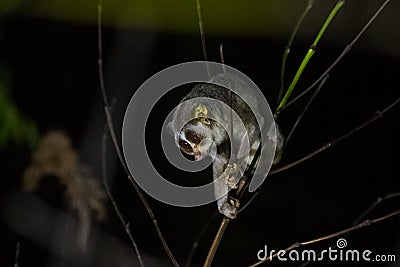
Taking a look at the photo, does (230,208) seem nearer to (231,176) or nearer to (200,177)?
(231,176)

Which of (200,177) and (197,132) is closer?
(197,132)

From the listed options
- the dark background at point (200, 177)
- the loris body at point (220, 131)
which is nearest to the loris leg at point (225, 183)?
the loris body at point (220, 131)

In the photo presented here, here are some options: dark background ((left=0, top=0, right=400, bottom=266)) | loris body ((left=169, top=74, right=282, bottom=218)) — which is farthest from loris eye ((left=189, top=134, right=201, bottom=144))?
dark background ((left=0, top=0, right=400, bottom=266))

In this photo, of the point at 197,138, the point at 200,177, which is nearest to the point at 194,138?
the point at 197,138

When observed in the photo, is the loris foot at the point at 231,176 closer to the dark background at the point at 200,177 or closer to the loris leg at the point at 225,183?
the loris leg at the point at 225,183

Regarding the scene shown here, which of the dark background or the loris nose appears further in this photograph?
the dark background

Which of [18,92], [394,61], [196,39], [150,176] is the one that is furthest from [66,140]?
[394,61]

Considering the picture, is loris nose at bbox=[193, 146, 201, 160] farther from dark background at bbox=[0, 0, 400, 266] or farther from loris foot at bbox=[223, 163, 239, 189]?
dark background at bbox=[0, 0, 400, 266]
